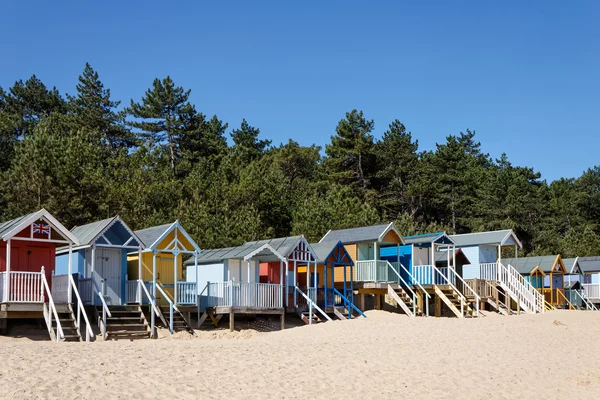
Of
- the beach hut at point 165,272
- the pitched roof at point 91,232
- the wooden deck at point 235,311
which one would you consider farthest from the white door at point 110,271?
the wooden deck at point 235,311

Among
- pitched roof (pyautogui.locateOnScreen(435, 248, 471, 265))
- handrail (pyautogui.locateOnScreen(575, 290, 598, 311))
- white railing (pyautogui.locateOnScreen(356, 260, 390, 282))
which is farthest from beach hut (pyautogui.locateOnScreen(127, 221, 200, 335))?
handrail (pyautogui.locateOnScreen(575, 290, 598, 311))

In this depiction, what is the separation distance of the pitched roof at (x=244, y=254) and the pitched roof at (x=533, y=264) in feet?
63.8

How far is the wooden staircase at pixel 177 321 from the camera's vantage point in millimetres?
25875

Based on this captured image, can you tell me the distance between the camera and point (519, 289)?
3638 centimetres

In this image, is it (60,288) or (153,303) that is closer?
(60,288)

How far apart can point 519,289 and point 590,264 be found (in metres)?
16.9

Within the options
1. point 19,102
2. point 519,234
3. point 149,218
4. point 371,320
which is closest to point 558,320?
point 371,320

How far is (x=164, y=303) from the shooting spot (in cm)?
2780

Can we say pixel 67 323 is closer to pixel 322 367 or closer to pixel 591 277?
pixel 322 367

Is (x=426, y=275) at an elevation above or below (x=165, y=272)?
below

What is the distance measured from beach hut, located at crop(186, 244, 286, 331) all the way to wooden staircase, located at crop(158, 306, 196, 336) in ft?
3.82

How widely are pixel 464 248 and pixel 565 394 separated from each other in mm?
23768

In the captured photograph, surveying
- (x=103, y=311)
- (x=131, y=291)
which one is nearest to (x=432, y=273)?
(x=131, y=291)

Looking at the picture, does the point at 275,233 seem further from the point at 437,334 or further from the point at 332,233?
the point at 437,334
